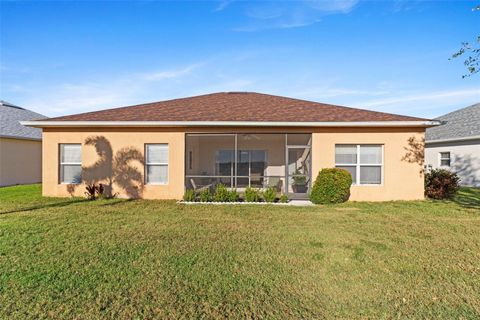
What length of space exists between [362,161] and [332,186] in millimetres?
2156

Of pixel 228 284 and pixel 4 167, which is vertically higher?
pixel 4 167

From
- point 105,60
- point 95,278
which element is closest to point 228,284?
point 95,278

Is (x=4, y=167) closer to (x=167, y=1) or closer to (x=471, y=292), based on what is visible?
(x=167, y=1)

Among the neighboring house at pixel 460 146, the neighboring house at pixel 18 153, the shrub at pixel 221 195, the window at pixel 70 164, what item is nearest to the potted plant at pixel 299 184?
the shrub at pixel 221 195

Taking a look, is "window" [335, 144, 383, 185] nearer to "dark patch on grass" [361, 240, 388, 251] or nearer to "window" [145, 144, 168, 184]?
"dark patch on grass" [361, 240, 388, 251]

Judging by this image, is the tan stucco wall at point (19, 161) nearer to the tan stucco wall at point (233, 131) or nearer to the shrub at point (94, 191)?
the tan stucco wall at point (233, 131)

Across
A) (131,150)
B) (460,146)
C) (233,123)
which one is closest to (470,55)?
(460,146)

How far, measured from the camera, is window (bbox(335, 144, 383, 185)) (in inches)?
444

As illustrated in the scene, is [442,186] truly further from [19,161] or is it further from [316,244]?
[19,161]

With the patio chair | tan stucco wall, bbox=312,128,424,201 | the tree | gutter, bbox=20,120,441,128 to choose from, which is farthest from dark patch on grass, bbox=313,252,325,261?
the tree

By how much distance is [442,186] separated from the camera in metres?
11.5

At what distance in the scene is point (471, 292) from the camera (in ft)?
11.9

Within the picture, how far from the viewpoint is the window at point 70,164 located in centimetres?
1170

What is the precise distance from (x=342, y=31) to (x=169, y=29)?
27.5 ft
